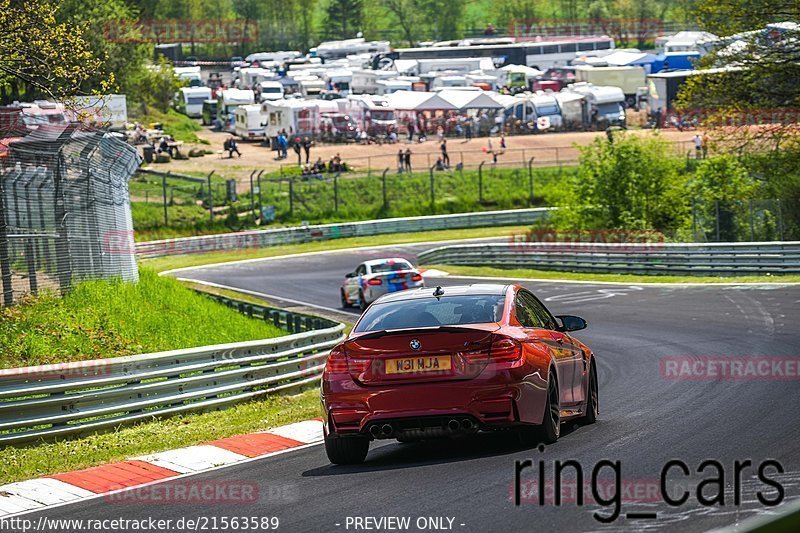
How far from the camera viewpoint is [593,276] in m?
35.2

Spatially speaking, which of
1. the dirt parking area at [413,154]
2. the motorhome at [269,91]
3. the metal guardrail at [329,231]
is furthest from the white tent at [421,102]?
the metal guardrail at [329,231]

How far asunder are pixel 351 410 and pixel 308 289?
2942 centimetres

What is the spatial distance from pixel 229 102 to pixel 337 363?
80789 mm

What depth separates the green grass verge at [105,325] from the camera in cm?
1529

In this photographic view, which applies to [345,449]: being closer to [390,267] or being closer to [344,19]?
[390,267]

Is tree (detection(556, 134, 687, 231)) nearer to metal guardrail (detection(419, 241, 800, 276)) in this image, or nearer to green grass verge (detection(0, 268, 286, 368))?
metal guardrail (detection(419, 241, 800, 276))

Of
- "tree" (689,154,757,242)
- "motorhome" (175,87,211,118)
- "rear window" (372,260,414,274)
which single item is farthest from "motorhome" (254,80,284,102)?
"rear window" (372,260,414,274)

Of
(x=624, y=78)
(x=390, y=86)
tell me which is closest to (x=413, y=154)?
(x=390, y=86)

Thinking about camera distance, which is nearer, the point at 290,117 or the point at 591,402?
the point at 591,402

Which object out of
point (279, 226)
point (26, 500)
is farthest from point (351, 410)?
point (279, 226)

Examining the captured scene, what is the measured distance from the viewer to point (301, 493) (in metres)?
8.46

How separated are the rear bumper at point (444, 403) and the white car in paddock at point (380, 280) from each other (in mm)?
20668

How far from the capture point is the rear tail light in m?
9.17

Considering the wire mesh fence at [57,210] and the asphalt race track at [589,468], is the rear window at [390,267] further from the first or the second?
the asphalt race track at [589,468]
